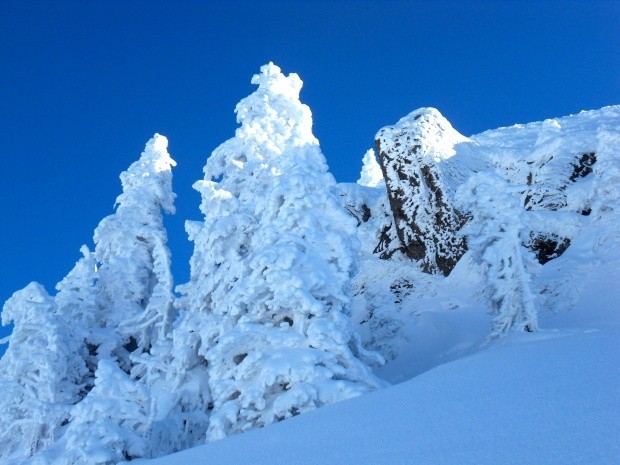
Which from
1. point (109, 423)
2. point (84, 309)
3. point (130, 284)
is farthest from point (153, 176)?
point (109, 423)

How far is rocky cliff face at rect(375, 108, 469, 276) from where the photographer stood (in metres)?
33.6

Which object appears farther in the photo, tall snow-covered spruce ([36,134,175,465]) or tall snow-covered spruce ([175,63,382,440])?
tall snow-covered spruce ([36,134,175,465])

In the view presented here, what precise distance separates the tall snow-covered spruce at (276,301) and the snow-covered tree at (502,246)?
Answer: 470 centimetres

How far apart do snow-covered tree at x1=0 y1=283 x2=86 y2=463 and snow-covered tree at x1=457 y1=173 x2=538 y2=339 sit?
62.4 ft

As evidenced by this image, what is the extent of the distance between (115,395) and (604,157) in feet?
80.2

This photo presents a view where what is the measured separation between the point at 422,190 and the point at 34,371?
2523 cm

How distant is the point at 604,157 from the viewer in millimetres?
25797

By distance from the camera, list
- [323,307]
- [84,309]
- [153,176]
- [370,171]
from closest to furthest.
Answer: [323,307] < [84,309] < [153,176] < [370,171]

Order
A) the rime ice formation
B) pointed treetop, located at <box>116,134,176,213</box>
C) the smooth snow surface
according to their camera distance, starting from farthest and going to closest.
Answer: pointed treetop, located at <box>116,134,176,213</box>
the rime ice formation
the smooth snow surface

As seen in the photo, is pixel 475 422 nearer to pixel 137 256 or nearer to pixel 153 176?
pixel 137 256

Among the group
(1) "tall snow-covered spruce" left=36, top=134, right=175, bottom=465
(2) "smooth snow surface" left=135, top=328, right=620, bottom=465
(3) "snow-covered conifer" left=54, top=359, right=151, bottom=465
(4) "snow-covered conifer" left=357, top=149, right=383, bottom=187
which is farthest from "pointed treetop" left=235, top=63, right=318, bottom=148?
(4) "snow-covered conifer" left=357, top=149, right=383, bottom=187

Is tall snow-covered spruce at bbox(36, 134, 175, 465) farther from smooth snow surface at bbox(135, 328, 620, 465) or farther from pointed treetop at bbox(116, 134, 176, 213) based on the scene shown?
smooth snow surface at bbox(135, 328, 620, 465)

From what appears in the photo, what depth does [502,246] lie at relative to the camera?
1827 centimetres

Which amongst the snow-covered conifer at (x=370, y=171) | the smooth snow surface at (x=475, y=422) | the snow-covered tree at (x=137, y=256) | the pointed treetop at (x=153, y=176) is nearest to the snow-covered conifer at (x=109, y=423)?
the smooth snow surface at (x=475, y=422)
